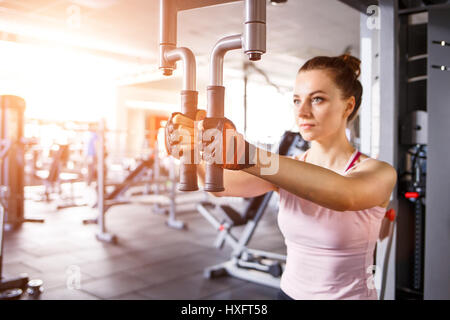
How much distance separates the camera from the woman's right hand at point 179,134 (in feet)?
1.23

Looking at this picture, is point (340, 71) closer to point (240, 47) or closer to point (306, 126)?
point (306, 126)

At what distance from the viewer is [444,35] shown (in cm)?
135

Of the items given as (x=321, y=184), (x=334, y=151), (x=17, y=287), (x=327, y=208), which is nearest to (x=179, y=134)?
(x=321, y=184)

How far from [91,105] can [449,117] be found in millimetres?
9818

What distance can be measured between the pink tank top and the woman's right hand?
524 mm

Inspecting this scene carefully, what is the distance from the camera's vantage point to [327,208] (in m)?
0.72

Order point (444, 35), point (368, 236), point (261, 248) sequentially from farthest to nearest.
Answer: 1. point (261, 248)
2. point (444, 35)
3. point (368, 236)

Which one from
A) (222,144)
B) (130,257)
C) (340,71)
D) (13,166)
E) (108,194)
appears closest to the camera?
(222,144)

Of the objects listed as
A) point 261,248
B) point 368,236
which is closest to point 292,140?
point 261,248

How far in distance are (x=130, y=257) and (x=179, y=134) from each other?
3.10 metres

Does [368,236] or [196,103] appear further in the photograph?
[368,236]

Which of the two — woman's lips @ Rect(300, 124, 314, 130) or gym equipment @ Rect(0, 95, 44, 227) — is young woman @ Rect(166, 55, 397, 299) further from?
gym equipment @ Rect(0, 95, 44, 227)

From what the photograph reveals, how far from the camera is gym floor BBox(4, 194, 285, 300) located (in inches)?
98.7

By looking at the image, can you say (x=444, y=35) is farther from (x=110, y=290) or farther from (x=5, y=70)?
(x=110, y=290)
